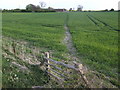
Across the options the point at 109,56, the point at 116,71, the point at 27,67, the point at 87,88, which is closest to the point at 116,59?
the point at 109,56

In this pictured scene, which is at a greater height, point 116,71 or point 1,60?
point 1,60

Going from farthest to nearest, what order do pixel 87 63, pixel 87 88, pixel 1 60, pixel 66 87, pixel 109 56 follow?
pixel 109 56
pixel 87 63
pixel 1 60
pixel 66 87
pixel 87 88

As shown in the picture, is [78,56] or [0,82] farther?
[78,56]

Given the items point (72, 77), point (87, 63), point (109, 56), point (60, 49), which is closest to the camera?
point (72, 77)

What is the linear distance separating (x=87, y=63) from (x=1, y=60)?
4.65m

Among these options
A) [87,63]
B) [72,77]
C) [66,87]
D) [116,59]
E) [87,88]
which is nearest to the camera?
[87,88]

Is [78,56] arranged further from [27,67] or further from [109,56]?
[27,67]

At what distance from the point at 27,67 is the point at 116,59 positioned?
5243 mm

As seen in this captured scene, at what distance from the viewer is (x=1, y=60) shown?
725cm

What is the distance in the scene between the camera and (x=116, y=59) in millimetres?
8289

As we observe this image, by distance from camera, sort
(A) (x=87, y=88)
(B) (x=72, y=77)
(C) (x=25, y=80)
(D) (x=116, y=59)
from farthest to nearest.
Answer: (D) (x=116, y=59)
(C) (x=25, y=80)
(B) (x=72, y=77)
(A) (x=87, y=88)

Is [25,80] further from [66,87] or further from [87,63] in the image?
[87,63]

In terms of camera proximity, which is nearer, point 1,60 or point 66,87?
point 66,87

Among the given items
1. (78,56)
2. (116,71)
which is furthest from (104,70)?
(78,56)
